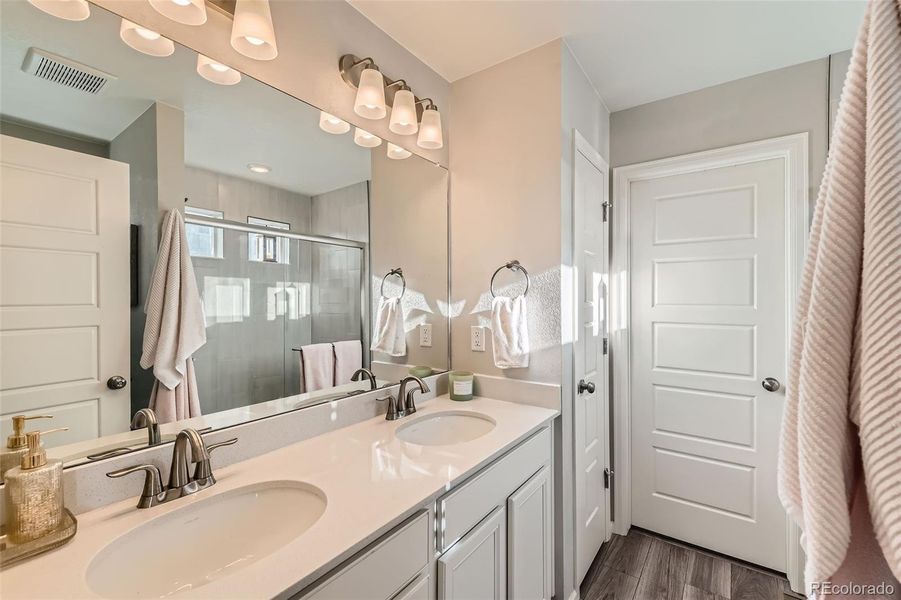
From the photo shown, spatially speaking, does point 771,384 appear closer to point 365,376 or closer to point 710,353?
point 710,353

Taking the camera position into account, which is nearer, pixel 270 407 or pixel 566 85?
pixel 270 407

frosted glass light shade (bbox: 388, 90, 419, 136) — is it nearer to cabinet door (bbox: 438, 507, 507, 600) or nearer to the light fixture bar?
the light fixture bar

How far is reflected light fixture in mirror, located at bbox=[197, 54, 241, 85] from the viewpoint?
108cm

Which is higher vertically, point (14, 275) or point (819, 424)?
point (14, 275)

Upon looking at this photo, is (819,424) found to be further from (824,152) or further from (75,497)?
(824,152)

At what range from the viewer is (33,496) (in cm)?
71

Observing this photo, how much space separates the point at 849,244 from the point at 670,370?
74.5 inches

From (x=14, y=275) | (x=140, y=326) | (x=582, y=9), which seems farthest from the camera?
(x=582, y=9)

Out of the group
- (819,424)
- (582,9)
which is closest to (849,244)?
(819,424)

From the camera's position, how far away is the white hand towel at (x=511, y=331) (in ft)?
5.55

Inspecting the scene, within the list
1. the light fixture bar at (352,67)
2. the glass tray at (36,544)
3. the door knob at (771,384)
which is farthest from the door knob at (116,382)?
the door knob at (771,384)

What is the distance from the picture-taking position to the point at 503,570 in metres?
1.27

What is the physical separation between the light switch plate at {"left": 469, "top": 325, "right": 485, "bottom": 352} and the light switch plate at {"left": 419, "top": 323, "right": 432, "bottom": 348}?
0.20 m

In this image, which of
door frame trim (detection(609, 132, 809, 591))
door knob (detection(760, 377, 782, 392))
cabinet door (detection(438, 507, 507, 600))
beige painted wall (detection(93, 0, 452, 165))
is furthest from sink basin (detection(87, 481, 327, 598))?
door knob (detection(760, 377, 782, 392))
